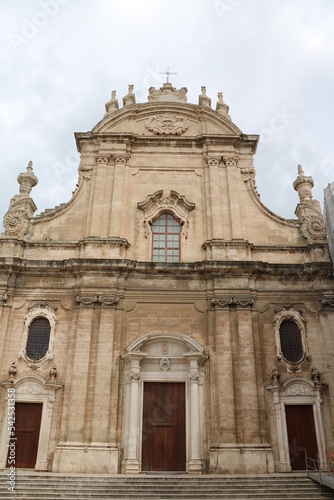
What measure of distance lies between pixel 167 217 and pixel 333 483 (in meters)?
10.7

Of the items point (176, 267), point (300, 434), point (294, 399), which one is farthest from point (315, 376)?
point (176, 267)

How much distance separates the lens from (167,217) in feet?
58.2

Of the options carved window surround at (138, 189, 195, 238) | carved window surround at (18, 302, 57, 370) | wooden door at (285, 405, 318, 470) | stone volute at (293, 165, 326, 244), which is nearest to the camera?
wooden door at (285, 405, 318, 470)

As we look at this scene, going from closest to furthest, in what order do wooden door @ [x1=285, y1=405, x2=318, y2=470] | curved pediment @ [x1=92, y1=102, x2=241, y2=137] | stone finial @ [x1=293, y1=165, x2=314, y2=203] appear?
wooden door @ [x1=285, y1=405, x2=318, y2=470], stone finial @ [x1=293, y1=165, x2=314, y2=203], curved pediment @ [x1=92, y1=102, x2=241, y2=137]

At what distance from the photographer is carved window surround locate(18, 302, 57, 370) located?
48.7 ft

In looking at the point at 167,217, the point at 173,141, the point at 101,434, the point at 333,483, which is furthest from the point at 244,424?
the point at 173,141

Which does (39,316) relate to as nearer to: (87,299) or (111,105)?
(87,299)

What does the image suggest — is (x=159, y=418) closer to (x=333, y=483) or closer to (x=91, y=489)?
(x=91, y=489)

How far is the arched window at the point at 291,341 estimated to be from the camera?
49.6 feet

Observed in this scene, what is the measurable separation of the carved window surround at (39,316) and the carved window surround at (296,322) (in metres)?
7.78

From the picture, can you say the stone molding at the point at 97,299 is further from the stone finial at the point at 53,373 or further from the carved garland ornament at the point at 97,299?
the stone finial at the point at 53,373

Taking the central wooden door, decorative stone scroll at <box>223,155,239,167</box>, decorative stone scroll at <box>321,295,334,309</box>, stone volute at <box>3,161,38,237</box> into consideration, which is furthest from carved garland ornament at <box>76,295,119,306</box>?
decorative stone scroll at <box>223,155,239,167</box>

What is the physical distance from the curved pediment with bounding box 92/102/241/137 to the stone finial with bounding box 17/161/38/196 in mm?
3259

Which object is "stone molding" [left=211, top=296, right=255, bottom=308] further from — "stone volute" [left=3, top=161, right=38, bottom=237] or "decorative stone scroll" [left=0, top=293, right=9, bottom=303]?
"stone volute" [left=3, top=161, right=38, bottom=237]
